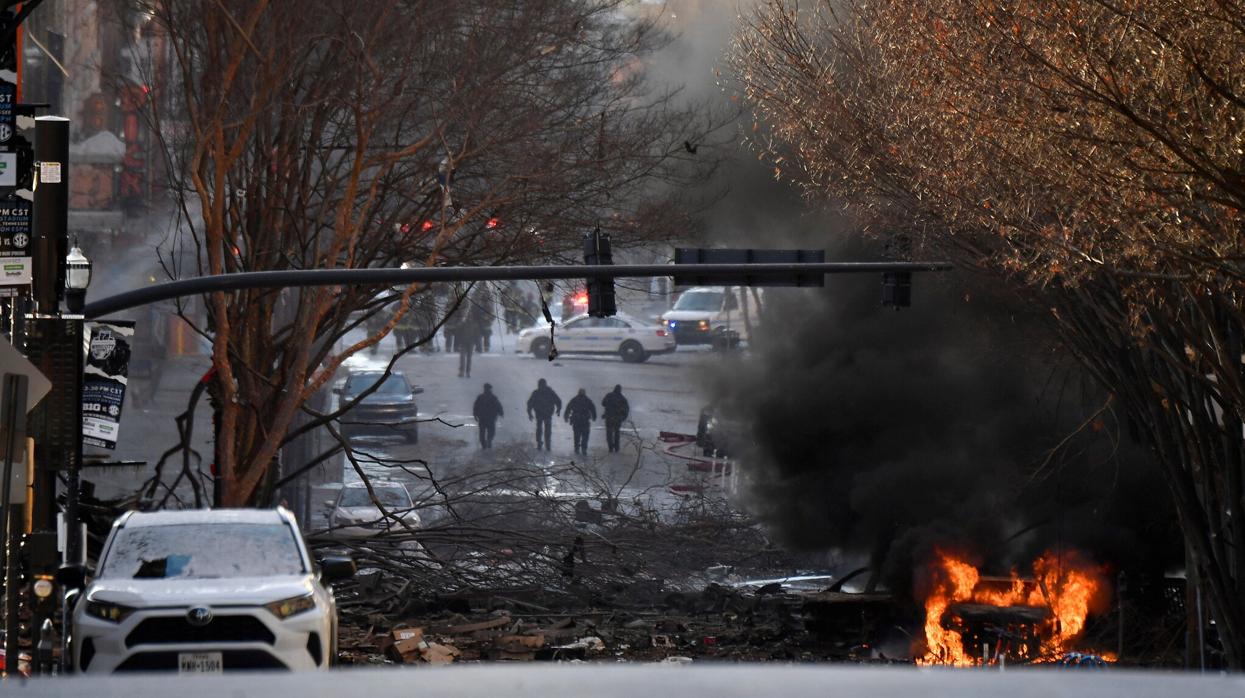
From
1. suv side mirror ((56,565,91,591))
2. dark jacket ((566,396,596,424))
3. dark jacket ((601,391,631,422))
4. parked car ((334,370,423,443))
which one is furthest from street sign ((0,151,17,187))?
parked car ((334,370,423,443))

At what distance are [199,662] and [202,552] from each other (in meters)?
1.09

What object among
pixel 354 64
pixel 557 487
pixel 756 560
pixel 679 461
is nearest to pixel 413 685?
pixel 354 64

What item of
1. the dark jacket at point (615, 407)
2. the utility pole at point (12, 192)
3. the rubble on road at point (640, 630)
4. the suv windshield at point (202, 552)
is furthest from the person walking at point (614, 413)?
the suv windshield at point (202, 552)

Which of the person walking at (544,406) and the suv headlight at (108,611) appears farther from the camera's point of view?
the person walking at (544,406)

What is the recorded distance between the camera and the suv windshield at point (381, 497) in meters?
29.5

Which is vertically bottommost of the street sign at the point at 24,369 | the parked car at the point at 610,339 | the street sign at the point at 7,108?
the parked car at the point at 610,339

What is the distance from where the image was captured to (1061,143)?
11992mm

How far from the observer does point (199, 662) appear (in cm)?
942

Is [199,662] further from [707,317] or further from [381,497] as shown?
[707,317]

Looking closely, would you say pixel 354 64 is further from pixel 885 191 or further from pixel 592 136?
pixel 885 191

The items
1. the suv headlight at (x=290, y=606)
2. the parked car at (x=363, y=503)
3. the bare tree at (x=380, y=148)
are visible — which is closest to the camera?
the suv headlight at (x=290, y=606)

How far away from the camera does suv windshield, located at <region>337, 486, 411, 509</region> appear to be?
29.5m

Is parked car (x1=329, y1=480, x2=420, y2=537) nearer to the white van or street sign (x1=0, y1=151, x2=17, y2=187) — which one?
the white van

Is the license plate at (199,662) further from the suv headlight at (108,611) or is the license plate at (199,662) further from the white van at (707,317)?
the white van at (707,317)
